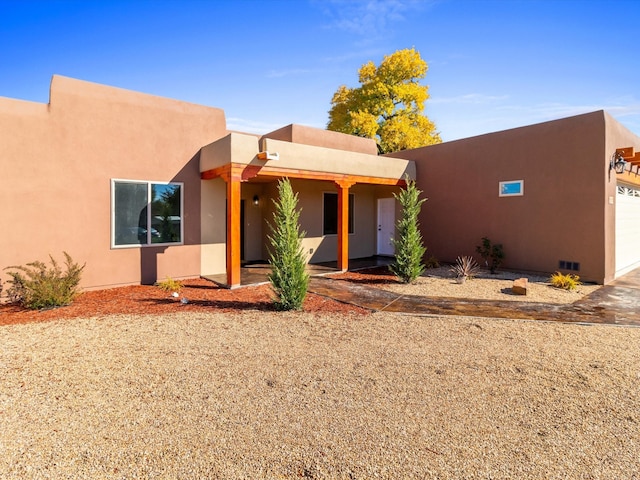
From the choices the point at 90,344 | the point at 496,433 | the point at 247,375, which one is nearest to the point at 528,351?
the point at 496,433

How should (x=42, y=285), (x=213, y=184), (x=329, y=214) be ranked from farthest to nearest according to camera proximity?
(x=329, y=214) < (x=213, y=184) < (x=42, y=285)

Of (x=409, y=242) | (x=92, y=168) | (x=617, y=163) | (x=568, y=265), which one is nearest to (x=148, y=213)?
(x=92, y=168)

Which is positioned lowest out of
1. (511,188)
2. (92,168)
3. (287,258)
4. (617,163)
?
(287,258)

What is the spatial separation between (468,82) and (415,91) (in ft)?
42.2

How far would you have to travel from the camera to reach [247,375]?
156 inches

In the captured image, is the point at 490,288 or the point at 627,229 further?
the point at 627,229

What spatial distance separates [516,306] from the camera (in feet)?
22.9

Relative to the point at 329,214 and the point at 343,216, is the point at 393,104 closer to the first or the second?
the point at 329,214

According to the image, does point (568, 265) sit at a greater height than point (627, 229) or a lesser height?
lesser

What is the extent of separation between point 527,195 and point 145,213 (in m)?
10.1

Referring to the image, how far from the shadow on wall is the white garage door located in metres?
11.2

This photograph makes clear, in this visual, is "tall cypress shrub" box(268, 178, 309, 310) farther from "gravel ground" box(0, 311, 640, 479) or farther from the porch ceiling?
→ the porch ceiling

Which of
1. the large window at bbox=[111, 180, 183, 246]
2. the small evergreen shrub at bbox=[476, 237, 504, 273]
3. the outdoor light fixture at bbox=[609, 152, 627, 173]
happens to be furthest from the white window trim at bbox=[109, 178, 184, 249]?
the outdoor light fixture at bbox=[609, 152, 627, 173]

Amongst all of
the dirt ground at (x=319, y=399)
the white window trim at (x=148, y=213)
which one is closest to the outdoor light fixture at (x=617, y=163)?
the dirt ground at (x=319, y=399)
